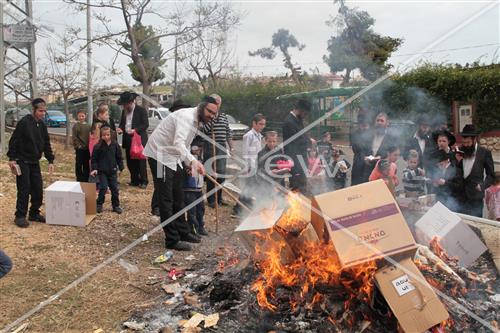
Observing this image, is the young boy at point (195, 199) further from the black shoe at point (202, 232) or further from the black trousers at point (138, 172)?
the black trousers at point (138, 172)

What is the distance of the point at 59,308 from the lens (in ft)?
13.2

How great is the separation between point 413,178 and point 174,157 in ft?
10.1

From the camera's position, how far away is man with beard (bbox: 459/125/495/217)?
5527mm

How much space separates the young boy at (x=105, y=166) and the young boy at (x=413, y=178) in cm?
404

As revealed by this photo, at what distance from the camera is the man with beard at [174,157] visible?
17.3ft

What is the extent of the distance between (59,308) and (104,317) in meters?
0.43

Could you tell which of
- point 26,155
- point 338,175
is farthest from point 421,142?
point 26,155

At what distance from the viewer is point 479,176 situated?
18.1 feet

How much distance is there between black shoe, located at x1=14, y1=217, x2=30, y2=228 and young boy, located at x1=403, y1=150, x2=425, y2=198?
4868 millimetres

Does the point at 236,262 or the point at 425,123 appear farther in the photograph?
the point at 425,123

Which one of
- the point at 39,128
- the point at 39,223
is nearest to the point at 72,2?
the point at 39,128

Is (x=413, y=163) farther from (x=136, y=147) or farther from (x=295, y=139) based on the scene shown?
(x=136, y=147)

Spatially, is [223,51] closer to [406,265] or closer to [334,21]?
[334,21]

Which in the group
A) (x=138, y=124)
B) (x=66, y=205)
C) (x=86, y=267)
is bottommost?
(x=86, y=267)
